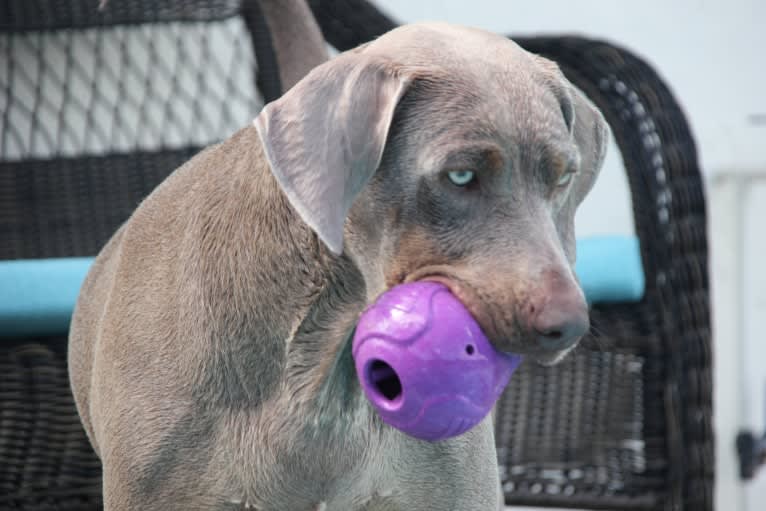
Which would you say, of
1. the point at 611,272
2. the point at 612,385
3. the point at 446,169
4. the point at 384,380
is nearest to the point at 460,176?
the point at 446,169

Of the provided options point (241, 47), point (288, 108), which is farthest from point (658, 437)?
point (241, 47)

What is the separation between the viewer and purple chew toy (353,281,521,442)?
120cm

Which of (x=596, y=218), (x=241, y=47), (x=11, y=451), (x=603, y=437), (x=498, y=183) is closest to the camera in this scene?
(x=498, y=183)

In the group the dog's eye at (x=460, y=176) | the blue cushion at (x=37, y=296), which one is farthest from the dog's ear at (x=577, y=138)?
the blue cushion at (x=37, y=296)

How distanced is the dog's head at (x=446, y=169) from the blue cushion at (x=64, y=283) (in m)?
0.89

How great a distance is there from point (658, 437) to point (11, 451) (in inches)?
45.0

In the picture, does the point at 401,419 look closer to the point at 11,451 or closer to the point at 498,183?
the point at 498,183

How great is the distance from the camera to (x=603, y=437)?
2.25 m

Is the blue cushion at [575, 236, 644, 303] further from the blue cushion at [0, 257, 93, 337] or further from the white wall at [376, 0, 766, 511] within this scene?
the white wall at [376, 0, 766, 511]

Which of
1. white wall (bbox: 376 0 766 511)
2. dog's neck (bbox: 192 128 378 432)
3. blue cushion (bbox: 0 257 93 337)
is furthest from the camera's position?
white wall (bbox: 376 0 766 511)

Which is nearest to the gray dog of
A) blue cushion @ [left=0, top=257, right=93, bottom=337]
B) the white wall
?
blue cushion @ [left=0, top=257, right=93, bottom=337]

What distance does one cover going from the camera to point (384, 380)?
4.29 feet

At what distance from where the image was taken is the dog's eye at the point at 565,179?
1.27 meters

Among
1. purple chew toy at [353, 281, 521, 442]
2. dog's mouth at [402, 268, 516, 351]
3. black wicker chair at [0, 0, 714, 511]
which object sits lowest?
black wicker chair at [0, 0, 714, 511]
